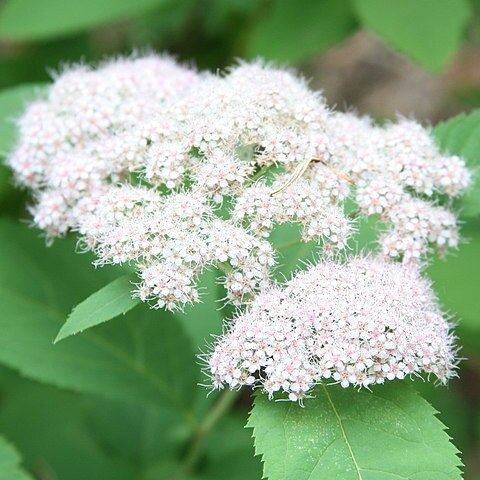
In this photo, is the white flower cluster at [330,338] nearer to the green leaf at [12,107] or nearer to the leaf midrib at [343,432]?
the leaf midrib at [343,432]

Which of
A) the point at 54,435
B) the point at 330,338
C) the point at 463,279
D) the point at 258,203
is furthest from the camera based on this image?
the point at 54,435

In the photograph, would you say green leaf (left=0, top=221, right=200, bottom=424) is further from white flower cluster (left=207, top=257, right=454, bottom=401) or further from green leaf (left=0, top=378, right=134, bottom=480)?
white flower cluster (left=207, top=257, right=454, bottom=401)

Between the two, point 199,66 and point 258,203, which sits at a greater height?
point 199,66

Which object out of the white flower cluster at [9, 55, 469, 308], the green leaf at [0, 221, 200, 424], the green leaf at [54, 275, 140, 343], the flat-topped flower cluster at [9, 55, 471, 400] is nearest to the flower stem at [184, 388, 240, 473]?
the green leaf at [0, 221, 200, 424]

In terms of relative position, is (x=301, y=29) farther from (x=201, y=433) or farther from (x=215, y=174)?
A: (x=201, y=433)

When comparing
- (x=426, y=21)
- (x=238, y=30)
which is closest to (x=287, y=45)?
(x=426, y=21)

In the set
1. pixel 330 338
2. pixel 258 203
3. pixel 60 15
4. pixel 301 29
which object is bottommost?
pixel 330 338

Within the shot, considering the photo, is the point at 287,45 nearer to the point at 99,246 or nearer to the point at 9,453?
the point at 99,246

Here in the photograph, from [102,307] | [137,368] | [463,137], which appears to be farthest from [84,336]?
[463,137]
